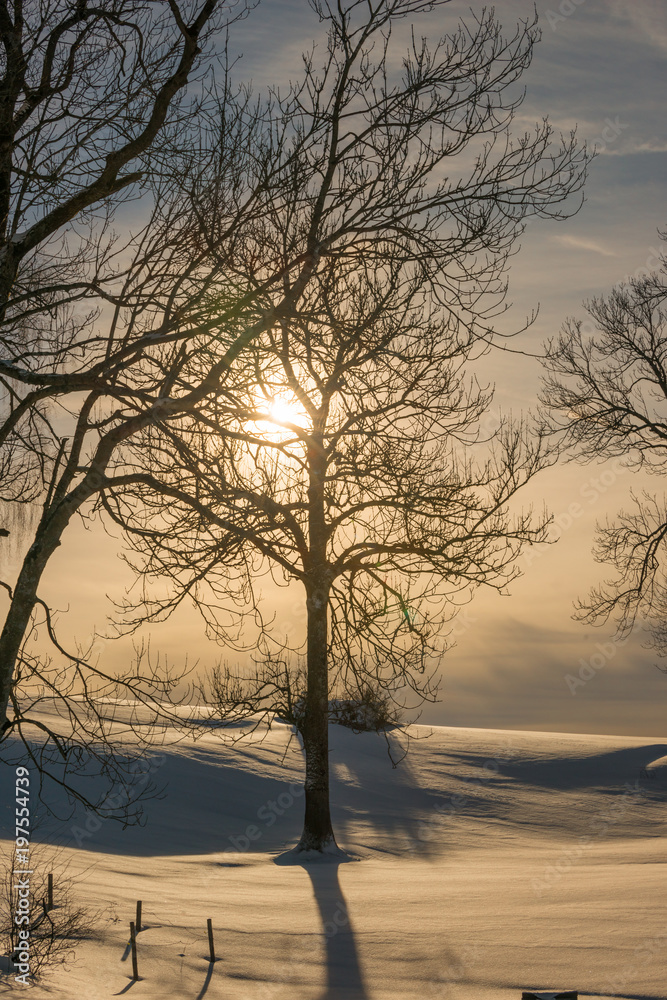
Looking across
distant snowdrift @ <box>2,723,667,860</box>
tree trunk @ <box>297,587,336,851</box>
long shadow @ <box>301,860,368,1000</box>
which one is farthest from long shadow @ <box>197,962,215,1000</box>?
distant snowdrift @ <box>2,723,667,860</box>

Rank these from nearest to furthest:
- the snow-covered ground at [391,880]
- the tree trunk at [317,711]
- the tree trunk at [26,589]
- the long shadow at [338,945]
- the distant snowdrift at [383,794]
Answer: the tree trunk at [26,589], the long shadow at [338,945], the snow-covered ground at [391,880], the tree trunk at [317,711], the distant snowdrift at [383,794]

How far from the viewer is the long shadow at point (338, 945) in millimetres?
6633

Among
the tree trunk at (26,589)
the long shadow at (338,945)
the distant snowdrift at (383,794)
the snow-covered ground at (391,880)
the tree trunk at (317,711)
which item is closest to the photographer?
Result: the tree trunk at (26,589)

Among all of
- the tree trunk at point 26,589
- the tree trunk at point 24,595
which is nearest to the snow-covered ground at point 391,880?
the tree trunk at point 26,589

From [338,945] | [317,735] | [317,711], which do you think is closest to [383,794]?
[317,735]

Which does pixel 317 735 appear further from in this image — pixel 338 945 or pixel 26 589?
pixel 26 589

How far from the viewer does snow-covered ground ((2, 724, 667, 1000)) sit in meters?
6.77

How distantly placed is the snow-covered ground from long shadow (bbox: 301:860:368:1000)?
0.03 meters

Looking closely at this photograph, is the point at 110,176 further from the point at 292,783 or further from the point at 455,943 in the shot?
the point at 292,783

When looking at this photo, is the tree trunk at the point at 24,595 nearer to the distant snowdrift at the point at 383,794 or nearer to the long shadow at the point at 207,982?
the long shadow at the point at 207,982

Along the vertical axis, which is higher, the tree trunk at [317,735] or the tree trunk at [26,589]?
the tree trunk at [26,589]

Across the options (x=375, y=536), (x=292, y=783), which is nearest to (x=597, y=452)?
(x=375, y=536)

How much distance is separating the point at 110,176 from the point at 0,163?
769 millimetres

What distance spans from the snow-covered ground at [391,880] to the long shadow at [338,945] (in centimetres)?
3
